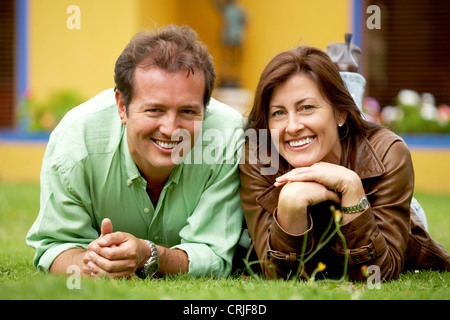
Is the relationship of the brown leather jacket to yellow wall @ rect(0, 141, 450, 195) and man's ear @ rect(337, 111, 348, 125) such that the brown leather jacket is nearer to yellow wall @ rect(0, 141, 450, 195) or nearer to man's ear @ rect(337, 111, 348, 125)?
man's ear @ rect(337, 111, 348, 125)

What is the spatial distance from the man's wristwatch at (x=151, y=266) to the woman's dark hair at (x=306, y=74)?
0.94 m

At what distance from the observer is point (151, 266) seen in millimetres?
3305

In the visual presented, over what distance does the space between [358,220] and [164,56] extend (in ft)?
4.38

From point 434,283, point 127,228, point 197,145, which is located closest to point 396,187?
point 434,283

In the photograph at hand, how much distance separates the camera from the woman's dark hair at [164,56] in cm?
336

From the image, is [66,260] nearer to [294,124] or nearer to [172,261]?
[172,261]

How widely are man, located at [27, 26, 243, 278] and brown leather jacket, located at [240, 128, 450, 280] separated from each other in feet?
0.75

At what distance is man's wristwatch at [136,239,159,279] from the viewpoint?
3289mm

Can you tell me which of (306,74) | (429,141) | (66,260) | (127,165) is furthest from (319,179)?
(429,141)

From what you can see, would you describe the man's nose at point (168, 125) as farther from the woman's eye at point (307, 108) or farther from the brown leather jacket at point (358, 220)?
the woman's eye at point (307, 108)

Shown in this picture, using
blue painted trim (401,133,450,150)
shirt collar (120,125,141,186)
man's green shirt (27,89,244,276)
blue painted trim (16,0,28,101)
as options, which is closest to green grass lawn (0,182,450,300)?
man's green shirt (27,89,244,276)

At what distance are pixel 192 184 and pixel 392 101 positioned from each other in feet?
26.9

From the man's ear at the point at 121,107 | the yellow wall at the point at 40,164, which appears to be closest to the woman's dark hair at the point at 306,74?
the man's ear at the point at 121,107

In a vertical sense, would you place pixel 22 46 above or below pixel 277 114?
above
